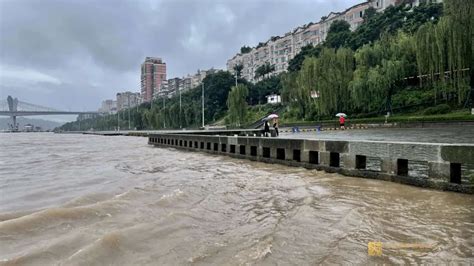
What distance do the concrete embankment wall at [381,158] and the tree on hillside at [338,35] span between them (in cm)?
7246

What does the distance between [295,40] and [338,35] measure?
41461mm

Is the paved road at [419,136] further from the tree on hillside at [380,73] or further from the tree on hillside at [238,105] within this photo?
the tree on hillside at [238,105]

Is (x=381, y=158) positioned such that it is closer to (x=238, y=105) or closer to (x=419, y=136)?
(x=419, y=136)

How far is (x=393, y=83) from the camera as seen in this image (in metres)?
42.7

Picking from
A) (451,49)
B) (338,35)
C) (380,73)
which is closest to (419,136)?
(451,49)

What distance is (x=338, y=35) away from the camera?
86375mm

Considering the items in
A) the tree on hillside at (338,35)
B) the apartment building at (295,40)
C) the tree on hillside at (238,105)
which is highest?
the apartment building at (295,40)

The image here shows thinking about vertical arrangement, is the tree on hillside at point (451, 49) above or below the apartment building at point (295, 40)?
below

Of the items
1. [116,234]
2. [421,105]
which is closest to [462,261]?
[116,234]

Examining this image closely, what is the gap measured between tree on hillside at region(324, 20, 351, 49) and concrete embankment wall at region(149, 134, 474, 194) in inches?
2853

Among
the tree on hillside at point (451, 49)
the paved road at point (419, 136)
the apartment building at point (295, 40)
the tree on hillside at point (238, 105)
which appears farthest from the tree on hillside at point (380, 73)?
the apartment building at point (295, 40)

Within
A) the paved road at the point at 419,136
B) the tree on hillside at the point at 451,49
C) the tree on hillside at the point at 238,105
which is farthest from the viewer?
the tree on hillside at the point at 238,105

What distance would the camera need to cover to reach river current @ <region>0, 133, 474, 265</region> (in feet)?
13.6

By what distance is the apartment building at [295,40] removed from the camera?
4102 inches
